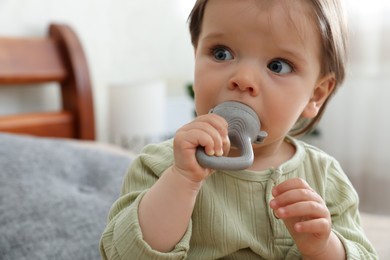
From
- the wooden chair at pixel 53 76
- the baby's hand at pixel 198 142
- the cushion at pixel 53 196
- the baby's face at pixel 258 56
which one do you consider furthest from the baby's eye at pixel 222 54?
the wooden chair at pixel 53 76

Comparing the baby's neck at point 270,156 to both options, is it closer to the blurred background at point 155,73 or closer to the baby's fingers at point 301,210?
the baby's fingers at point 301,210

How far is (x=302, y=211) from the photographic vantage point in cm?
64

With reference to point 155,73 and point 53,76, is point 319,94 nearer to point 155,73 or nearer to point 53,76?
point 53,76

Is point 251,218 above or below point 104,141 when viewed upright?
above

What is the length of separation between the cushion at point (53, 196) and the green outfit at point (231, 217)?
1.15 ft

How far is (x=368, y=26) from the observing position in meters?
2.26

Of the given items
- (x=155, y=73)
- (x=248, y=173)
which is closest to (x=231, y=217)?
(x=248, y=173)

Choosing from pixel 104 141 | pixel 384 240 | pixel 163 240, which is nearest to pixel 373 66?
pixel 104 141

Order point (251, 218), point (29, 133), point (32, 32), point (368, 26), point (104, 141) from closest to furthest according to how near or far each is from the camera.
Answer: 1. point (251, 218)
2. point (29, 133)
3. point (32, 32)
4. point (368, 26)
5. point (104, 141)

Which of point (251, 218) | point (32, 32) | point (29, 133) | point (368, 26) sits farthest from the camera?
point (368, 26)

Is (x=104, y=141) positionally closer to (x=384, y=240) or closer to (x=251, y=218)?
(x=384, y=240)

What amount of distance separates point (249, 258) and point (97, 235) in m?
0.45

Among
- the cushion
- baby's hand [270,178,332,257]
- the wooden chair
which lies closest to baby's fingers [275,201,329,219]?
baby's hand [270,178,332,257]

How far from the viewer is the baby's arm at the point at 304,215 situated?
0.64 metres
